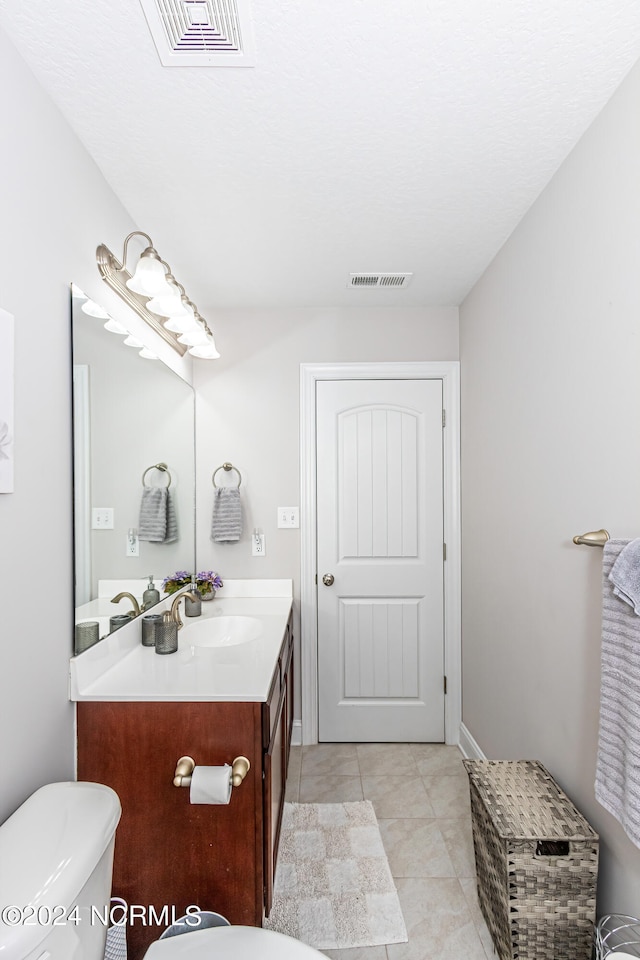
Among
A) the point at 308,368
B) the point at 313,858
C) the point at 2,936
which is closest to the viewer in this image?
the point at 2,936

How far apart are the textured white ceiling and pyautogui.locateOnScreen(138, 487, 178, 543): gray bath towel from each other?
3.13ft

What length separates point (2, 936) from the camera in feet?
2.67

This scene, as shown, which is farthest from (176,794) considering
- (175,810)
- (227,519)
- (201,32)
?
(201,32)

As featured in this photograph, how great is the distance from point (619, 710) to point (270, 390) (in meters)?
2.21

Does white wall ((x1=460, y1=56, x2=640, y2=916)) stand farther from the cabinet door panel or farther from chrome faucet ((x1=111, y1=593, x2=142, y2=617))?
chrome faucet ((x1=111, y1=593, x2=142, y2=617))

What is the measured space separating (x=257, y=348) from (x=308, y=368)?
299 millimetres

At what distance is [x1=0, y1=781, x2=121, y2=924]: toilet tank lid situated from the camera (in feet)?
2.98

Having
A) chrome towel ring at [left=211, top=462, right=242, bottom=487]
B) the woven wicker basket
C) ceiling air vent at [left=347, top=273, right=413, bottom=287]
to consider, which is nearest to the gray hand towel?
the woven wicker basket

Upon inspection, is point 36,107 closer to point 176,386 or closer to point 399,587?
point 176,386

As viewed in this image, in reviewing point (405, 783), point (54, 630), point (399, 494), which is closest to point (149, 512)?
point (54, 630)

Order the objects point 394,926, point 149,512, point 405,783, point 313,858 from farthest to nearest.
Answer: point 405,783 < point 149,512 < point 313,858 < point 394,926

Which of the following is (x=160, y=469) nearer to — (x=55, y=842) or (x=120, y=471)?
(x=120, y=471)

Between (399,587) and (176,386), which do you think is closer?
(176,386)

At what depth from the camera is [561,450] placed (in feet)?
5.73
